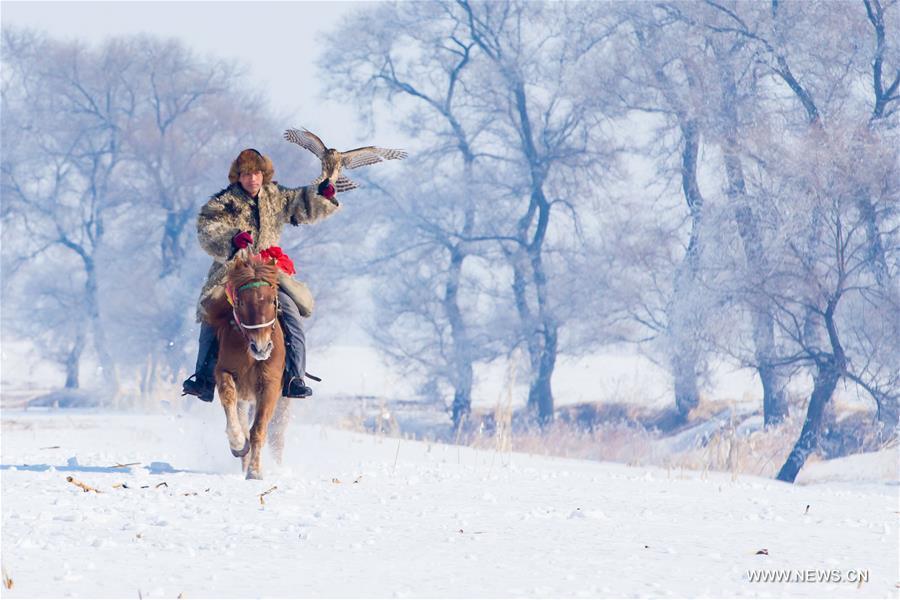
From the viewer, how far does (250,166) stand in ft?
33.0

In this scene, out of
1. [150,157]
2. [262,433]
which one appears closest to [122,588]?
[262,433]

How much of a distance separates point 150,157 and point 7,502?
36063mm

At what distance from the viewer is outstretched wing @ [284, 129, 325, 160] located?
9.88m

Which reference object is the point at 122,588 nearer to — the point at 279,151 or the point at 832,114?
the point at 832,114

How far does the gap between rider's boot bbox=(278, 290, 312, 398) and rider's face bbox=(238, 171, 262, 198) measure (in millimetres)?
782

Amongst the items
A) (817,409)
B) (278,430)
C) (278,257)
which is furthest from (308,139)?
(817,409)

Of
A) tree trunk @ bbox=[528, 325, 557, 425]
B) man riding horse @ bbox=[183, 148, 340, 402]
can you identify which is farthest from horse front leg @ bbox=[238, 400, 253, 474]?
tree trunk @ bbox=[528, 325, 557, 425]

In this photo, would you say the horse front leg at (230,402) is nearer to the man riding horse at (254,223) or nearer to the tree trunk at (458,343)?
the man riding horse at (254,223)

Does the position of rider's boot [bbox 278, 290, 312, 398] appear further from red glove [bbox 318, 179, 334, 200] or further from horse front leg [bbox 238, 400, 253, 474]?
red glove [bbox 318, 179, 334, 200]

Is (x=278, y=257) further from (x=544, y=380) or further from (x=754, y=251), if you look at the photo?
(x=544, y=380)

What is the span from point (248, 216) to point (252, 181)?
0.86ft

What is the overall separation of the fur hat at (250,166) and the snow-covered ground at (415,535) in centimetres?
221

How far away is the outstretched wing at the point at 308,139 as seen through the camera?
988 centimetres

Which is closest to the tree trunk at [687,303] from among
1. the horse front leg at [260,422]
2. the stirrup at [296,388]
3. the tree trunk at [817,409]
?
the tree trunk at [817,409]
